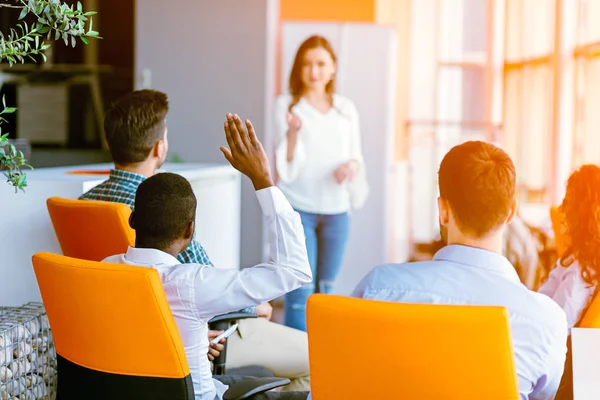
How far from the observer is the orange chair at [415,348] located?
1426 millimetres

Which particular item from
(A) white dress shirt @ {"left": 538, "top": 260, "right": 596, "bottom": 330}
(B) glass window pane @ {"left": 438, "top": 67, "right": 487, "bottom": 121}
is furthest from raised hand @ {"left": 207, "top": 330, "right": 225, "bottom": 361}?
(B) glass window pane @ {"left": 438, "top": 67, "right": 487, "bottom": 121}

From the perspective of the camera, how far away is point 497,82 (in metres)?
7.79

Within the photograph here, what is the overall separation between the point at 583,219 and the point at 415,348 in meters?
1.39

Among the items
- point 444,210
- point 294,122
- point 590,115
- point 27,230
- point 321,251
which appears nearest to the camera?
point 444,210

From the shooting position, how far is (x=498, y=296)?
64.2 inches

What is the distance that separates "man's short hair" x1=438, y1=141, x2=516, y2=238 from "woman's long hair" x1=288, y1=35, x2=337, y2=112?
2595 millimetres

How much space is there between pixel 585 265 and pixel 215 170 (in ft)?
6.57

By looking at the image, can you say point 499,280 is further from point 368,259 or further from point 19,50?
point 368,259

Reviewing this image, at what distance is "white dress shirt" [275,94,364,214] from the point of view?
4270mm

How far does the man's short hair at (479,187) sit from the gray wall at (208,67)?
3650mm

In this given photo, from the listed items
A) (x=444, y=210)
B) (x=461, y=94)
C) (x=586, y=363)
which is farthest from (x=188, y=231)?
(x=461, y=94)

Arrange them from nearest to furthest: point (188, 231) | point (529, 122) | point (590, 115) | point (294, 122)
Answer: point (188, 231) → point (294, 122) → point (590, 115) → point (529, 122)

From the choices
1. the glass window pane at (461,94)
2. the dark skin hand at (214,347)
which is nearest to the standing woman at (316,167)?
the dark skin hand at (214,347)

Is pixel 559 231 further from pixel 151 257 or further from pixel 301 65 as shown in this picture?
pixel 301 65
